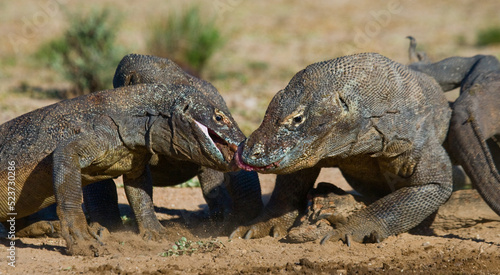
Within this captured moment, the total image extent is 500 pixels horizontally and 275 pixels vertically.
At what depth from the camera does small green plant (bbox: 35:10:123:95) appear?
1285cm

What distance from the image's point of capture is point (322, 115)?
17.4 ft

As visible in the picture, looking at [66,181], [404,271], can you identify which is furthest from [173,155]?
[404,271]

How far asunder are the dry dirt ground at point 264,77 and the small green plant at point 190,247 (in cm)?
4

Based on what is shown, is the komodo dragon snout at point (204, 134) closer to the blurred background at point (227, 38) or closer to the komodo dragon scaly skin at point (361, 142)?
the komodo dragon scaly skin at point (361, 142)

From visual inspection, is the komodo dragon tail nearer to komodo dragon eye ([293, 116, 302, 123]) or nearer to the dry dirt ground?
the dry dirt ground

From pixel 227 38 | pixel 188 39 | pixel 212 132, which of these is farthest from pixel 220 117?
pixel 227 38

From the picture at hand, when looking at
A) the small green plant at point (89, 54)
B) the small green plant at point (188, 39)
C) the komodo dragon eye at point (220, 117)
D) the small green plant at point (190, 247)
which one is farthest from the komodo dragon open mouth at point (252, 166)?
the small green plant at point (188, 39)

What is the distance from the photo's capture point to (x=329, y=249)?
562 centimetres

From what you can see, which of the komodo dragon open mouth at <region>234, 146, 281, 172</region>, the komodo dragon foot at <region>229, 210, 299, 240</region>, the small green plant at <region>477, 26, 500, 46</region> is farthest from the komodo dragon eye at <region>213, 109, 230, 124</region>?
the small green plant at <region>477, 26, 500, 46</region>

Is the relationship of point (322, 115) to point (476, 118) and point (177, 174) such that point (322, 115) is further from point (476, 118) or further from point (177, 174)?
point (177, 174)

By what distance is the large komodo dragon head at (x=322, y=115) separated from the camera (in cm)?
518

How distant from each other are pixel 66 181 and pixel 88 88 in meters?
7.68

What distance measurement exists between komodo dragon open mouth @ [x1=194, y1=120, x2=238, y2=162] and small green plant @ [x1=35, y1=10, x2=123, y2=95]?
24.5 ft

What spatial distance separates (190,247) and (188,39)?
31.1ft
